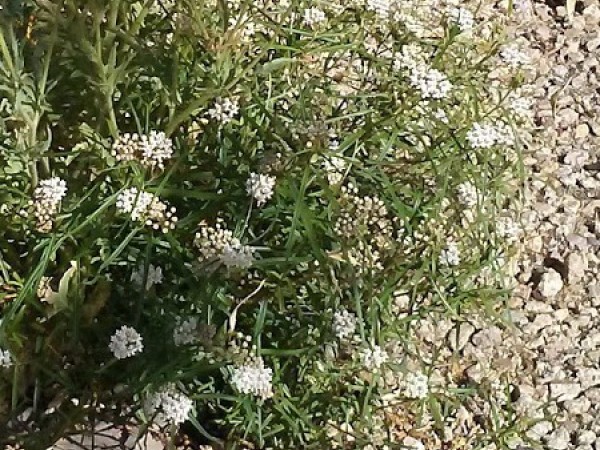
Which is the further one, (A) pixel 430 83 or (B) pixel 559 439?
(B) pixel 559 439

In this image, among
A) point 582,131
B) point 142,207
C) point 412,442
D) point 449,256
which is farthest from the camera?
point 582,131

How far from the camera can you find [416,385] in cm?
157

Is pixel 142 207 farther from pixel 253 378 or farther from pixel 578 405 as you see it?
pixel 578 405

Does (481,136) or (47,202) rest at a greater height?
(481,136)

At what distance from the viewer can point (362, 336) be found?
1.42m

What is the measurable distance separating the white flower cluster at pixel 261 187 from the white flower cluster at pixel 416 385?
38 centimetres

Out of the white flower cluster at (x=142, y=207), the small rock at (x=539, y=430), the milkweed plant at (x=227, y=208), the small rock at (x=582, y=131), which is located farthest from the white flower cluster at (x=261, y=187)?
the small rock at (x=582, y=131)

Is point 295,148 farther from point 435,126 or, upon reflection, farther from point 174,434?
point 174,434

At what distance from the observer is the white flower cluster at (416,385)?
1.57 metres

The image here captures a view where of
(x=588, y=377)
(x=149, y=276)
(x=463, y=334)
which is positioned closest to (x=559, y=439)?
(x=588, y=377)

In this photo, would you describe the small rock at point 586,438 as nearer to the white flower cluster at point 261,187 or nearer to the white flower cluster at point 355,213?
the white flower cluster at point 355,213

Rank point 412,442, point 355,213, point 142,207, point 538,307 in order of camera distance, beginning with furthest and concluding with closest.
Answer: point 538,307, point 412,442, point 355,213, point 142,207

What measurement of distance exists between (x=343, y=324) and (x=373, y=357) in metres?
0.07

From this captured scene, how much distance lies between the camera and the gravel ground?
1.93 meters
